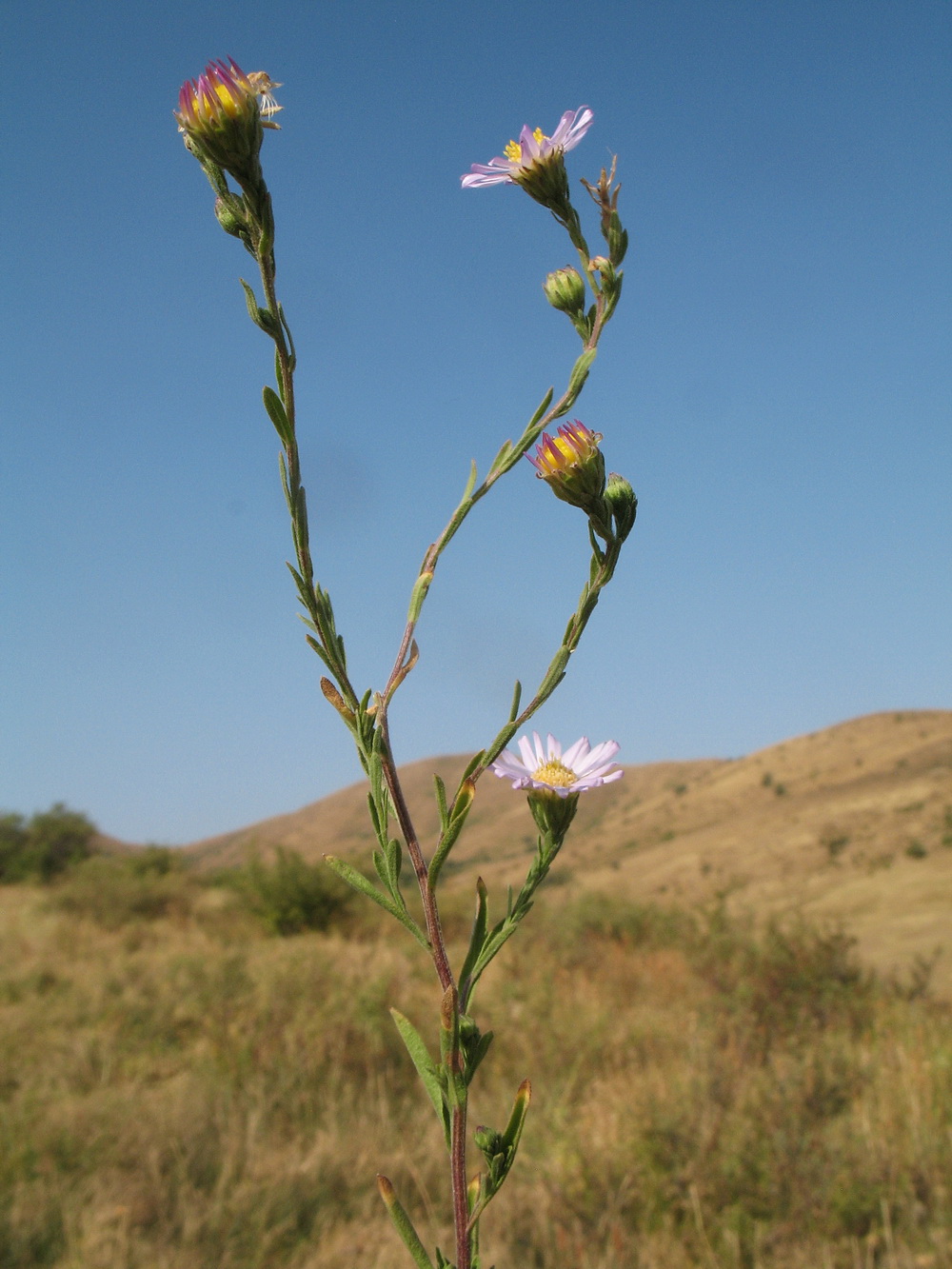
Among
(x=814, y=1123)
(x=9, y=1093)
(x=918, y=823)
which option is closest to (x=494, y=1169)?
(x=814, y=1123)

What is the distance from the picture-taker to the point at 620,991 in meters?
8.43

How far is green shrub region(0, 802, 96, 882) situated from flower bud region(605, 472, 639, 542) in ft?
78.4

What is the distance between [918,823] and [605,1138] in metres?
17.6

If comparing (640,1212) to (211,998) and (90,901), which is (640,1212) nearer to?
(211,998)

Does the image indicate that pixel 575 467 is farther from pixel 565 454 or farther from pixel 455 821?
pixel 455 821

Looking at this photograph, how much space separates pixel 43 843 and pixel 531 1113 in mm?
21479

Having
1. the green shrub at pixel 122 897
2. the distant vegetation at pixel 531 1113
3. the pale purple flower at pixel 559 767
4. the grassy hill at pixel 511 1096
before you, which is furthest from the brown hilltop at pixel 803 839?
the pale purple flower at pixel 559 767

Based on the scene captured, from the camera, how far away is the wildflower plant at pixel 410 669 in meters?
0.64

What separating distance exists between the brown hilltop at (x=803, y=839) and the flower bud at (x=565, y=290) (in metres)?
4.48

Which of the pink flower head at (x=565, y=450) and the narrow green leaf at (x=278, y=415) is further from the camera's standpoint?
the pink flower head at (x=565, y=450)

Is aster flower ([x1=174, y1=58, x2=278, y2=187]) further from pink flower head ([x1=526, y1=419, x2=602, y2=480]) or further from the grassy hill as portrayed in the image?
the grassy hill

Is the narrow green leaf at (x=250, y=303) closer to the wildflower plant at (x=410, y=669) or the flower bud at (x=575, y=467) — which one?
the wildflower plant at (x=410, y=669)

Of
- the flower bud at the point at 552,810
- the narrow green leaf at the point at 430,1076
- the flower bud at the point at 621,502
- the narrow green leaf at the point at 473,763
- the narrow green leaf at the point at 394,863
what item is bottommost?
the narrow green leaf at the point at 430,1076

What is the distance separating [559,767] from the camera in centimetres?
96
